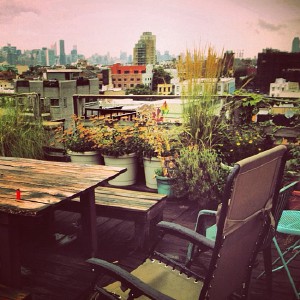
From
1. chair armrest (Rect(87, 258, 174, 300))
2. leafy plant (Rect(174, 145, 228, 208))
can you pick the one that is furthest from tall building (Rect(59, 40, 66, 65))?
chair armrest (Rect(87, 258, 174, 300))

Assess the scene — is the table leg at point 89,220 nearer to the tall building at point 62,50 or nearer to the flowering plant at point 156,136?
the flowering plant at point 156,136

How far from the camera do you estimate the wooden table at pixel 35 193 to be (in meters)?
1.92

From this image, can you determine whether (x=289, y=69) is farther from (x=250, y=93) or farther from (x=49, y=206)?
(x=49, y=206)

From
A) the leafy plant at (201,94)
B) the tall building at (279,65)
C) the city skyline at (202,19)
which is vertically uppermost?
the city skyline at (202,19)

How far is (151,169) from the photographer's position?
4375 millimetres

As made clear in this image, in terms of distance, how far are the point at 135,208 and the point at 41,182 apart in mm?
732

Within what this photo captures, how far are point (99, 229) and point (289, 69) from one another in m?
4.12

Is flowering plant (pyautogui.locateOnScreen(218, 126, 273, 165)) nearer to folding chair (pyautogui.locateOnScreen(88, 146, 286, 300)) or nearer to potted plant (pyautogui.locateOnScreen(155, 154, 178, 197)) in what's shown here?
potted plant (pyautogui.locateOnScreen(155, 154, 178, 197))

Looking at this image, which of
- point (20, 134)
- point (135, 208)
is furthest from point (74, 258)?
point (20, 134)

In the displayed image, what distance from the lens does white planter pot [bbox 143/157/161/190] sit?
170 inches

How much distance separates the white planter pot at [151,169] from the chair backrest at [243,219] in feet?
9.02

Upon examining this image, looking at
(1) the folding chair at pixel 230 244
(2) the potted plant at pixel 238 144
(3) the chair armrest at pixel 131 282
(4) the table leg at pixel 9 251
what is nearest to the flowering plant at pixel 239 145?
(2) the potted plant at pixel 238 144

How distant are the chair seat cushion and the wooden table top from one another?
547 millimetres

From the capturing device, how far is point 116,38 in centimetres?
1469
